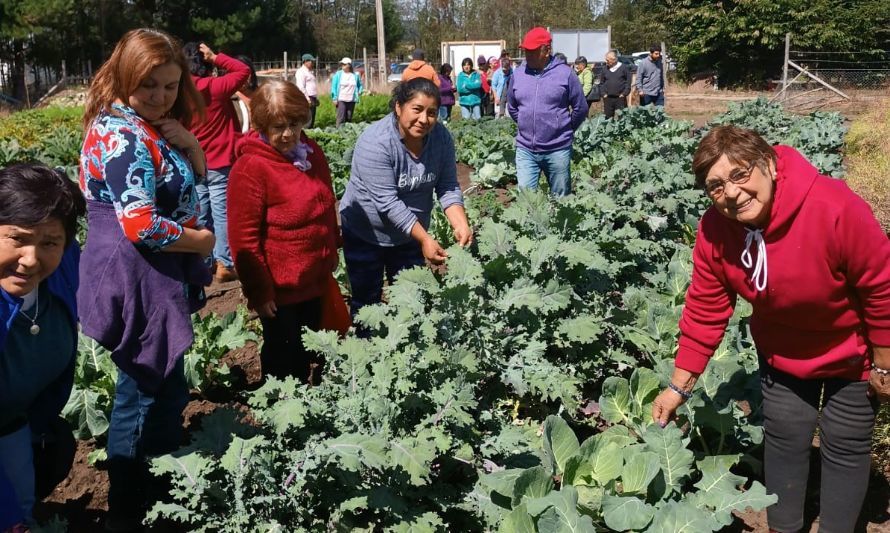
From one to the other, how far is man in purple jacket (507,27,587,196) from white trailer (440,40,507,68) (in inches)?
841

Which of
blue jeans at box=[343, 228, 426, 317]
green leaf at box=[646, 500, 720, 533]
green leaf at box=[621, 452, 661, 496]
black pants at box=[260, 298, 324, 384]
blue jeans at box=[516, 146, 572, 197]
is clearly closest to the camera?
green leaf at box=[646, 500, 720, 533]

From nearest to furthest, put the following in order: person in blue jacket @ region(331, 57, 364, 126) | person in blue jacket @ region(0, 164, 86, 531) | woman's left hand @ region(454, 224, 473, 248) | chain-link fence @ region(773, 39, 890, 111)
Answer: person in blue jacket @ region(0, 164, 86, 531) → woman's left hand @ region(454, 224, 473, 248) → person in blue jacket @ region(331, 57, 364, 126) → chain-link fence @ region(773, 39, 890, 111)

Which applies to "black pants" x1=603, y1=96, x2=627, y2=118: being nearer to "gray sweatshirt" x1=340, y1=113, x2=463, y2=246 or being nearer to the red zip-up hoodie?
"gray sweatshirt" x1=340, y1=113, x2=463, y2=246

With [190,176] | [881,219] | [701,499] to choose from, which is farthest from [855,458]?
[881,219]

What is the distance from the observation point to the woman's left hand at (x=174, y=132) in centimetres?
278

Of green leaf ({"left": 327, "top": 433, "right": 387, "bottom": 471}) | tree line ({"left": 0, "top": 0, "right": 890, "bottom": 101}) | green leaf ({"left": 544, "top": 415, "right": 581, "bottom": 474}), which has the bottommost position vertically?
green leaf ({"left": 544, "top": 415, "right": 581, "bottom": 474})

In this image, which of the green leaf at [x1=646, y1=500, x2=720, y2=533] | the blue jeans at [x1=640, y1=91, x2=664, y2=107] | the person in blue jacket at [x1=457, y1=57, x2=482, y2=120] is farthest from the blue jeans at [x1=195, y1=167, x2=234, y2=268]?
the blue jeans at [x1=640, y1=91, x2=664, y2=107]

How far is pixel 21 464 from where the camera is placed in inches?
96.5

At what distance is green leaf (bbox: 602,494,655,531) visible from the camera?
2697mm

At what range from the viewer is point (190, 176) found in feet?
9.44

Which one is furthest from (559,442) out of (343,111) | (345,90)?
(343,111)

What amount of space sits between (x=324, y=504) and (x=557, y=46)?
1184 inches

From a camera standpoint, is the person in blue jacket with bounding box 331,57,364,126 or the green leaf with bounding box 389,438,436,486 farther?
the person in blue jacket with bounding box 331,57,364,126

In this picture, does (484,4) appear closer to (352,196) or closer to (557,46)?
(557,46)
